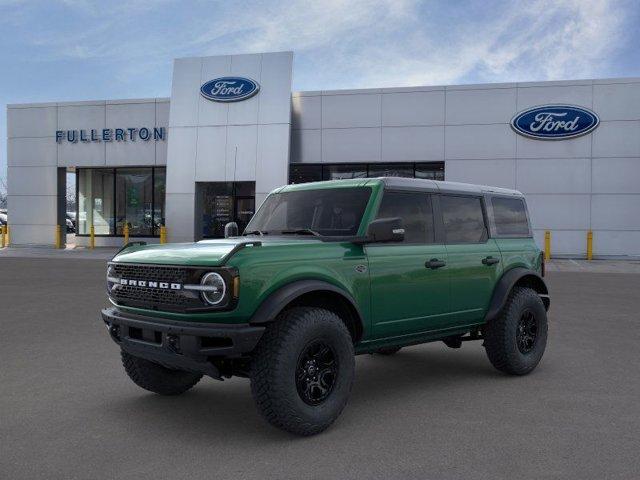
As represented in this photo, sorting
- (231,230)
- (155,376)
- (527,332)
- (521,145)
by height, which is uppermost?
(521,145)

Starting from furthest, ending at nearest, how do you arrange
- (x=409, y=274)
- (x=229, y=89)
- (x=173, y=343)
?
1. (x=229, y=89)
2. (x=409, y=274)
3. (x=173, y=343)

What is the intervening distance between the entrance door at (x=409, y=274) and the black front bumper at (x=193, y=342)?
1229 mm

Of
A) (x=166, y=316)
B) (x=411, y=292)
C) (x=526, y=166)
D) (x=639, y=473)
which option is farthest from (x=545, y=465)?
(x=526, y=166)

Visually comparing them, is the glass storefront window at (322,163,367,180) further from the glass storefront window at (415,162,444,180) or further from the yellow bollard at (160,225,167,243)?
the yellow bollard at (160,225,167,243)

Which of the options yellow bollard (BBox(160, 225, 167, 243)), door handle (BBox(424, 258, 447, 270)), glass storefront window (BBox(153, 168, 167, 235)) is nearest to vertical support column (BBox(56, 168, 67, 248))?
glass storefront window (BBox(153, 168, 167, 235))

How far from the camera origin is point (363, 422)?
453cm

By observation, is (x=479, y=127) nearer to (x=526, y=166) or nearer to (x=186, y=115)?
(x=526, y=166)

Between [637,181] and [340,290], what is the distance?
1984cm

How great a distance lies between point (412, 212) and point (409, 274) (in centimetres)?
61

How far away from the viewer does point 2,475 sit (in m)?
3.56

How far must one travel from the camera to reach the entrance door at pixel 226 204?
24.8 m

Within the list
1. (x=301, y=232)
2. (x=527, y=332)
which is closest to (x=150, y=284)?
(x=301, y=232)

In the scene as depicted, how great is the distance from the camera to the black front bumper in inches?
154

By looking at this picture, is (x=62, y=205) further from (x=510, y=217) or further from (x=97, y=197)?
(x=510, y=217)
